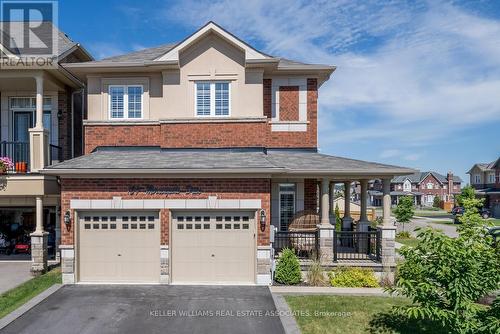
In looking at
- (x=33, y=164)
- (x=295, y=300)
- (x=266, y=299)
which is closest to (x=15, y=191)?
(x=33, y=164)

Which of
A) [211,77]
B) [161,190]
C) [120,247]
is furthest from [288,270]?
[211,77]

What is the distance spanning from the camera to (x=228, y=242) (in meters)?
10.6

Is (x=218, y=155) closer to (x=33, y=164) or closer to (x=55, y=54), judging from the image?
(x=33, y=164)

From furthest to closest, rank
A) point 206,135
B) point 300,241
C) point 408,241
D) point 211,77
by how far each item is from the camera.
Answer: point 408,241 < point 211,77 < point 206,135 < point 300,241

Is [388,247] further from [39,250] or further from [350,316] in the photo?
[39,250]

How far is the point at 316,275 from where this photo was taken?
10547 mm

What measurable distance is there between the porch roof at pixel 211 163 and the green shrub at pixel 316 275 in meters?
3.14

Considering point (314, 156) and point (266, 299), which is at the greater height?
point (314, 156)

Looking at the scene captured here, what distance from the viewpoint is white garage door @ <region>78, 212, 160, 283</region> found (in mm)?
10602

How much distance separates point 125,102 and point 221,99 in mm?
3999

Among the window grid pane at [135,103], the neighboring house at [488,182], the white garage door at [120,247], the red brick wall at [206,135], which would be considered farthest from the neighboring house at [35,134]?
the neighboring house at [488,182]

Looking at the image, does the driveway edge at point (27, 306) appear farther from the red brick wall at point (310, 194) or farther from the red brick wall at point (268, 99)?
the red brick wall at point (268, 99)

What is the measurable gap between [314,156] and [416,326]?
707 centimetres

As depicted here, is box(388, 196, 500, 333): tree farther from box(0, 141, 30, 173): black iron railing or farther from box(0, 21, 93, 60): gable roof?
box(0, 21, 93, 60): gable roof
